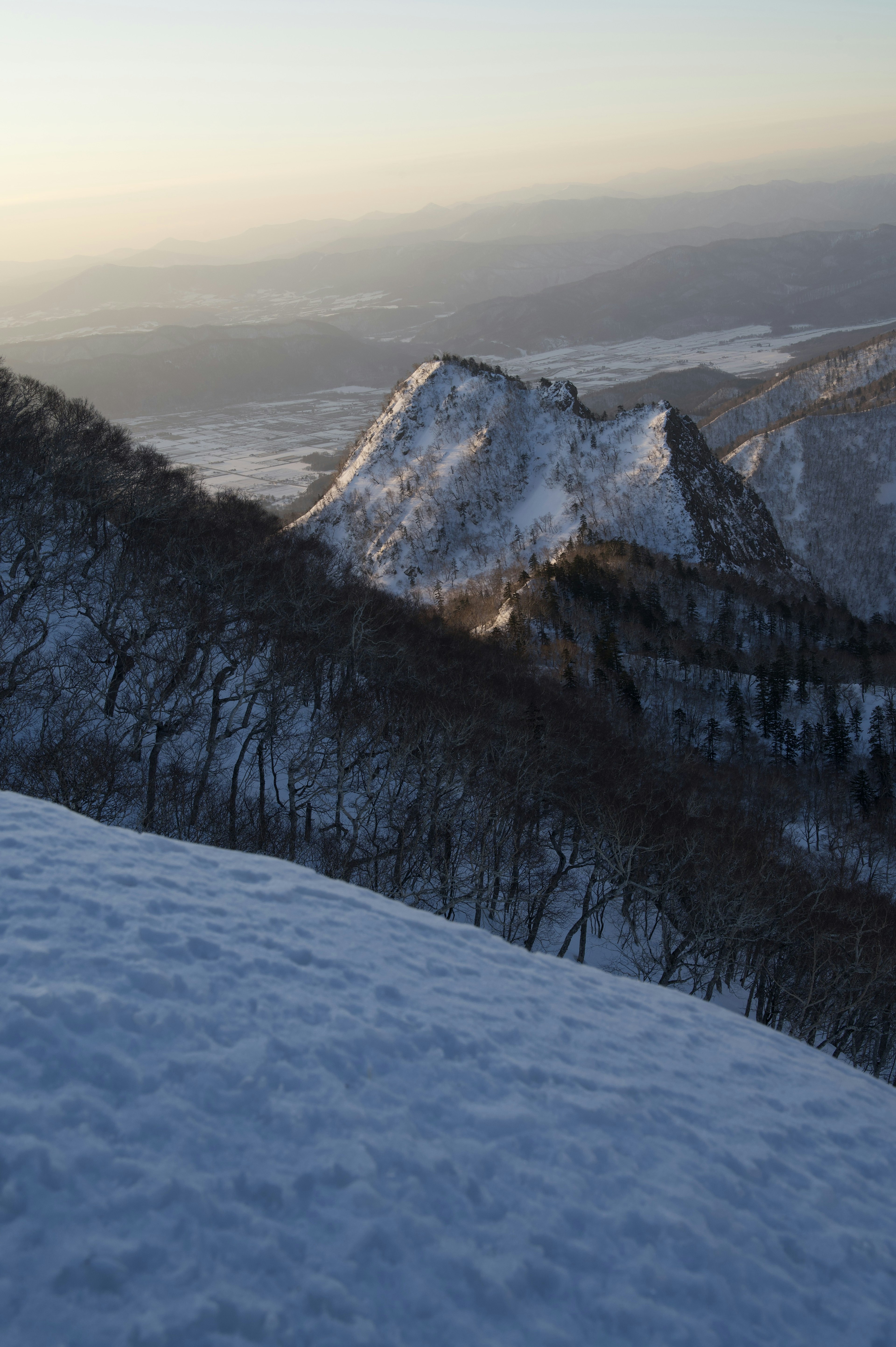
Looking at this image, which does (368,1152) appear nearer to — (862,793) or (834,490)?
(862,793)

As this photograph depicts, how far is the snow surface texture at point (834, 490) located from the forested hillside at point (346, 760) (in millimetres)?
159990

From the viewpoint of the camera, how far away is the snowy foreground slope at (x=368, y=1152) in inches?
236

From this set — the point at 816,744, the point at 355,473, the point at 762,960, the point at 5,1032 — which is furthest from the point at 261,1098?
the point at 355,473

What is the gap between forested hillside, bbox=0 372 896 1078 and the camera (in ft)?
90.3

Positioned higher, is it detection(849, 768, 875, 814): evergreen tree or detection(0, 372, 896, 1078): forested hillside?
detection(0, 372, 896, 1078): forested hillside

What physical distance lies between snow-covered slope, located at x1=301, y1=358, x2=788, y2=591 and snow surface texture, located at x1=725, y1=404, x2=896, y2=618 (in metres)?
46.7

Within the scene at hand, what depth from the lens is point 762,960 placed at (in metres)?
33.7

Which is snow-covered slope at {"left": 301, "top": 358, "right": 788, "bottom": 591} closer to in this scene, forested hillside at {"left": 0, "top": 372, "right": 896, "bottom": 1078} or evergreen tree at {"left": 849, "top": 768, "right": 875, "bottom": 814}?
evergreen tree at {"left": 849, "top": 768, "right": 875, "bottom": 814}

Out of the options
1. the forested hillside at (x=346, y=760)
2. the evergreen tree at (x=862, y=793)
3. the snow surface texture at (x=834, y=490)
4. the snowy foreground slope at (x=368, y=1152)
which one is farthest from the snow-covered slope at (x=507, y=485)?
the snowy foreground slope at (x=368, y=1152)

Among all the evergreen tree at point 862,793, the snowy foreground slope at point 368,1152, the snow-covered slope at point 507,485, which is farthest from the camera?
the snow-covered slope at point 507,485

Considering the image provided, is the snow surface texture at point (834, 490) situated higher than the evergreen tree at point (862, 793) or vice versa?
the snow surface texture at point (834, 490)

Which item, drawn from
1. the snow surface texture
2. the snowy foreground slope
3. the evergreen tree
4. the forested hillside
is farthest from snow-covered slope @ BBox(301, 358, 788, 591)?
the snowy foreground slope

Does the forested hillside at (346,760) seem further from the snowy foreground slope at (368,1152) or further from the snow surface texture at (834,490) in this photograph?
the snow surface texture at (834,490)

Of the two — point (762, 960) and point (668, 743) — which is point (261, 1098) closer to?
point (762, 960)
